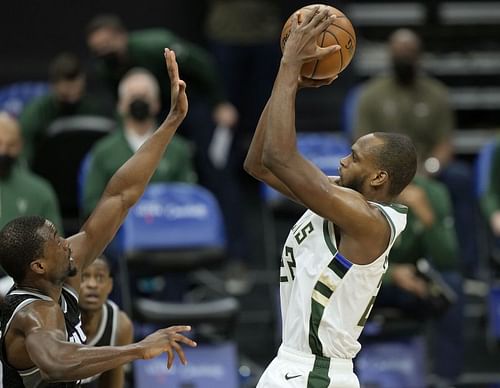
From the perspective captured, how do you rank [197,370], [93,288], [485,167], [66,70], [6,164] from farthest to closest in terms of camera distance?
[66,70] < [485,167] < [6,164] < [197,370] < [93,288]

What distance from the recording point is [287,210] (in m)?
9.15

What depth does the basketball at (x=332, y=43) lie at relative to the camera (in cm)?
495

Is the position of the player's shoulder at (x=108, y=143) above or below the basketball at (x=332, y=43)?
below

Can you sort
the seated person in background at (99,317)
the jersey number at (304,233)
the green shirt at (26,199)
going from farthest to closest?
the green shirt at (26,199), the seated person in background at (99,317), the jersey number at (304,233)

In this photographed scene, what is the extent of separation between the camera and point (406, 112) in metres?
10.2

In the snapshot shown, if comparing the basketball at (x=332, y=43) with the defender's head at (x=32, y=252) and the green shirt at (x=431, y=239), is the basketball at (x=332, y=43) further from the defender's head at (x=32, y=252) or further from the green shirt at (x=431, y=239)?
→ the green shirt at (x=431, y=239)

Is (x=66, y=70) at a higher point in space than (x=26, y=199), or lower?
higher

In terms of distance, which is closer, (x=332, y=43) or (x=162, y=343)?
(x=162, y=343)

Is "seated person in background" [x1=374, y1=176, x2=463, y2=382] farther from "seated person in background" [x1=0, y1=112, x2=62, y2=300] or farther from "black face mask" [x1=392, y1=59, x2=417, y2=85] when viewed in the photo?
"seated person in background" [x1=0, y1=112, x2=62, y2=300]

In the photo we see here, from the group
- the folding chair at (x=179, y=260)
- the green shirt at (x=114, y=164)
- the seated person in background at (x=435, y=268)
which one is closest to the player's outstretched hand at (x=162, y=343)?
the folding chair at (x=179, y=260)

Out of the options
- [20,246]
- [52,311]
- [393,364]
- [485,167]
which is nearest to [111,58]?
[485,167]

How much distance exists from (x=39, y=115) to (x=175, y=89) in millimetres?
4926

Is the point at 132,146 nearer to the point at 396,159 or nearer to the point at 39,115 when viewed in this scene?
the point at 39,115

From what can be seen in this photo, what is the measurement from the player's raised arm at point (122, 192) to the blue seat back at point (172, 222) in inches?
118
